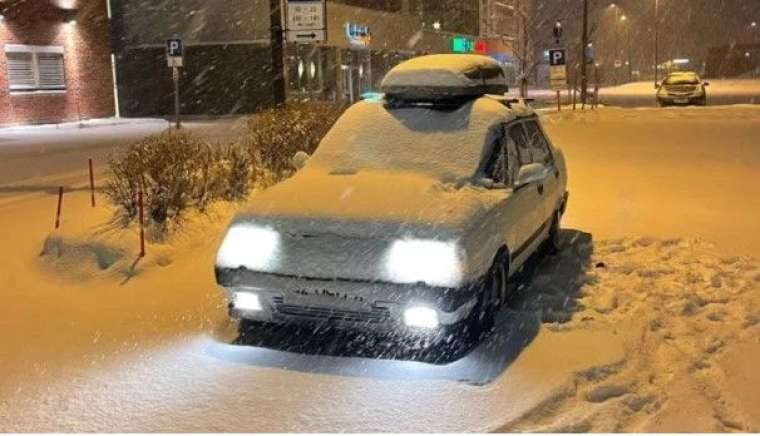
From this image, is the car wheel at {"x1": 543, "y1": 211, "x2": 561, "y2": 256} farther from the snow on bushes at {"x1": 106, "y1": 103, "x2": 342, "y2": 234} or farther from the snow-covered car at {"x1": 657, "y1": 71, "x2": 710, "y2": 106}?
the snow-covered car at {"x1": 657, "y1": 71, "x2": 710, "y2": 106}

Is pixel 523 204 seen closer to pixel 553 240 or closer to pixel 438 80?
pixel 438 80

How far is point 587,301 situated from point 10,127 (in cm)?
2796

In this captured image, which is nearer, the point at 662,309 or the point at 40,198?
the point at 662,309

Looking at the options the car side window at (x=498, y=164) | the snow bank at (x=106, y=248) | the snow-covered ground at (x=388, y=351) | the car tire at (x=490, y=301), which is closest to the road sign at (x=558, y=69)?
the snow-covered ground at (x=388, y=351)

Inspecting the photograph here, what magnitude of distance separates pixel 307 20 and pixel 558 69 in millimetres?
19936

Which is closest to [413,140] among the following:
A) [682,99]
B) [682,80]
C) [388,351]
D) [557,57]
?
[388,351]

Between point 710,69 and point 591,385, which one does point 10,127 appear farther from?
point 710,69

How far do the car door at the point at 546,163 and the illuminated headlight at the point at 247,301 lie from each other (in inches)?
117

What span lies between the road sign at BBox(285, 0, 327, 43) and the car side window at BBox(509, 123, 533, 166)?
19.8 feet

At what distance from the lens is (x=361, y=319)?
5293 millimetres

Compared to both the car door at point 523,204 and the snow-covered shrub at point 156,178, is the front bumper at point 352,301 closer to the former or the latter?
the car door at point 523,204

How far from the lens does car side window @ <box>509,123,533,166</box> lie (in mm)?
7016

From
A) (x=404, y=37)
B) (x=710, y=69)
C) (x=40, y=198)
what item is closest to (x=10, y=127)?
(x=40, y=198)

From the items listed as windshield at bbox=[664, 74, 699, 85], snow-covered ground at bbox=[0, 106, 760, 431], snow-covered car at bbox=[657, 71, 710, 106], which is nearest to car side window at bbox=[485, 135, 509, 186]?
snow-covered ground at bbox=[0, 106, 760, 431]
